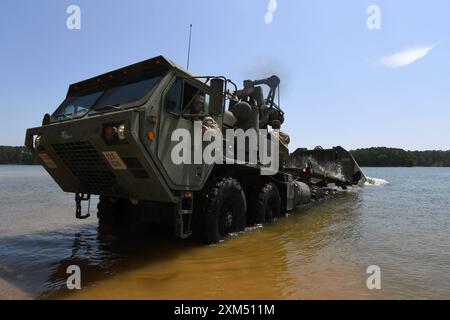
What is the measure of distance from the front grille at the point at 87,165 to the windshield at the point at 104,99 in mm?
585

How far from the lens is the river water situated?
13.0 feet

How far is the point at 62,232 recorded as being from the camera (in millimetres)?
7188

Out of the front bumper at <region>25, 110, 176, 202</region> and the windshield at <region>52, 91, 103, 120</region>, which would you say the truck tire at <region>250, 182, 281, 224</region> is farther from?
the windshield at <region>52, 91, 103, 120</region>

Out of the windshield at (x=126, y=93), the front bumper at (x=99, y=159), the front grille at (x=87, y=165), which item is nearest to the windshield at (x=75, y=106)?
the windshield at (x=126, y=93)

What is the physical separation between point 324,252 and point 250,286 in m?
2.09

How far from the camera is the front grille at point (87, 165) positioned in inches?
206

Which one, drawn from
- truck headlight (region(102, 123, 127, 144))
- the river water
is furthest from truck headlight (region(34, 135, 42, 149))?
truck headlight (region(102, 123, 127, 144))

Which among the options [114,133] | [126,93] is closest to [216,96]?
[126,93]

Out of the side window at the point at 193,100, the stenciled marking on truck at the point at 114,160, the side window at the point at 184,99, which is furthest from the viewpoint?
the side window at the point at 193,100

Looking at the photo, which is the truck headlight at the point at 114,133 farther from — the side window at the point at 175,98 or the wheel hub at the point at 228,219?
the wheel hub at the point at 228,219

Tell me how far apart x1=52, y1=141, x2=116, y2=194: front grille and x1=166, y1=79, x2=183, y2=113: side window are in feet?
3.93

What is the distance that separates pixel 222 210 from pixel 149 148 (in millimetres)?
2041

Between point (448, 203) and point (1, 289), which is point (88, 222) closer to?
point (1, 289)

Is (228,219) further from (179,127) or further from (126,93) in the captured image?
(126,93)
